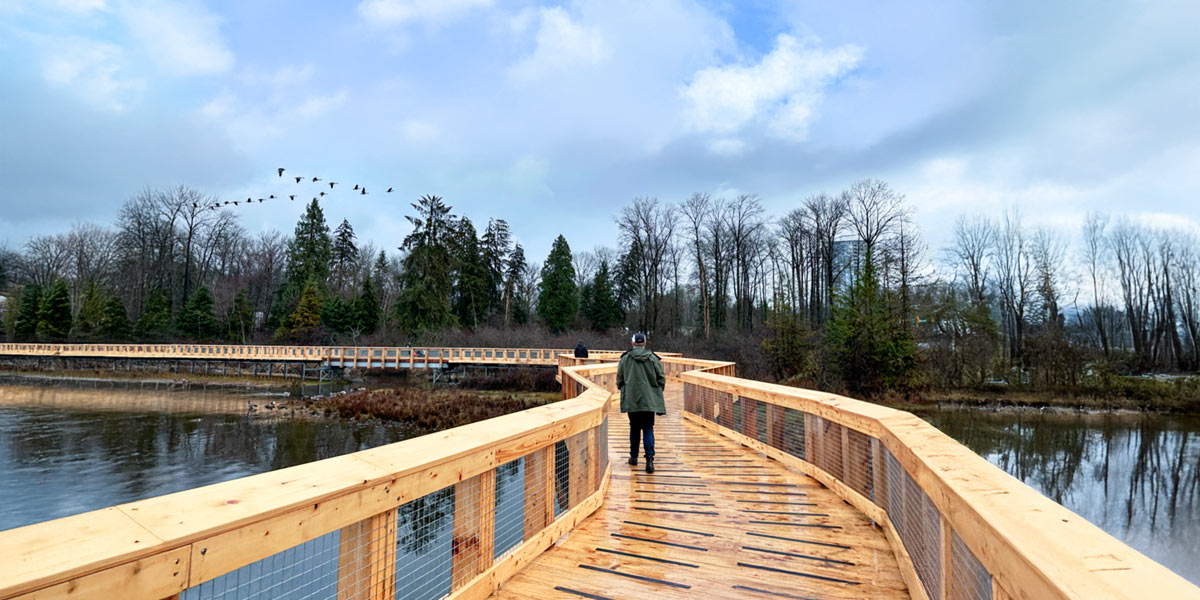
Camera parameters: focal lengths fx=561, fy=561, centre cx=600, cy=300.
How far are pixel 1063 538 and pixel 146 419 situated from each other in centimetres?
3387

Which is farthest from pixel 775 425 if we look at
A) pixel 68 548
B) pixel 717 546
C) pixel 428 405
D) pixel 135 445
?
pixel 135 445

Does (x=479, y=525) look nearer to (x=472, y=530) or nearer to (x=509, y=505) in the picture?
(x=472, y=530)

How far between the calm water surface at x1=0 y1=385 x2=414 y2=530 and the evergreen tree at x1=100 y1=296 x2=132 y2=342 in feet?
71.3

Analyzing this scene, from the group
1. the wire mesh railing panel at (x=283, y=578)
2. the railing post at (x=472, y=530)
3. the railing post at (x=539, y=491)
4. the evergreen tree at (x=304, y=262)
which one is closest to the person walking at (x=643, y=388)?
the railing post at (x=539, y=491)

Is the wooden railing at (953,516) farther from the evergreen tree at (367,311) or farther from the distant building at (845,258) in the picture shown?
the evergreen tree at (367,311)

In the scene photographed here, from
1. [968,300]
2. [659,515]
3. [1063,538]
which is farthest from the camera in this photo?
[968,300]

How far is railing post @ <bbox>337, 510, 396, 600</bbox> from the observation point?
248 centimetres

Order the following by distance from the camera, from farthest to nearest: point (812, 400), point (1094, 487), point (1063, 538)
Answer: point (1094, 487) < point (812, 400) < point (1063, 538)

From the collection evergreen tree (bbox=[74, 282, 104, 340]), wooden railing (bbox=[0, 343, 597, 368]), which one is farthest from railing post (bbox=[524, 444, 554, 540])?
evergreen tree (bbox=[74, 282, 104, 340])

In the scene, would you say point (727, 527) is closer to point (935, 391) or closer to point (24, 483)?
point (24, 483)

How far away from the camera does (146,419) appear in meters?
26.4

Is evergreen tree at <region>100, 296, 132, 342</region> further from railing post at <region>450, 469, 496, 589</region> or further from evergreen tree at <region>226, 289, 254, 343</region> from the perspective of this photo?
railing post at <region>450, 469, 496, 589</region>

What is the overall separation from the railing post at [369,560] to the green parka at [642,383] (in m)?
4.21

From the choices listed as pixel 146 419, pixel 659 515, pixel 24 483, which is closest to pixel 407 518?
pixel 659 515
